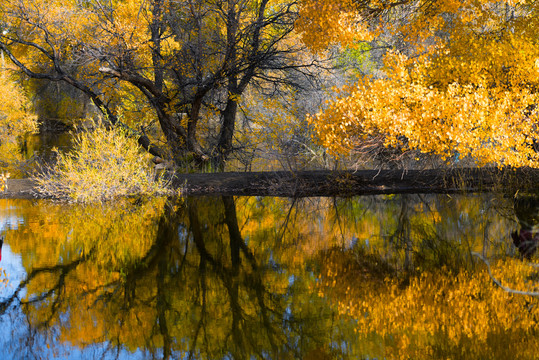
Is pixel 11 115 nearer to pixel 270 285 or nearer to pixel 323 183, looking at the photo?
pixel 323 183

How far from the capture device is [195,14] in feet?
44.9

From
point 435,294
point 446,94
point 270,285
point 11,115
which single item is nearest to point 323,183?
point 446,94

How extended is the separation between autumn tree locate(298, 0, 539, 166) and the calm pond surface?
4.23 ft

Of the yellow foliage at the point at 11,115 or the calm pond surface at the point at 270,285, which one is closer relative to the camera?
the calm pond surface at the point at 270,285

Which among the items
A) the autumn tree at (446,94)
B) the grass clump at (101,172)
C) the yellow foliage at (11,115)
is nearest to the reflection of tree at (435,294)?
the autumn tree at (446,94)

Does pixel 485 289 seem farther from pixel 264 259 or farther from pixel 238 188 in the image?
pixel 238 188

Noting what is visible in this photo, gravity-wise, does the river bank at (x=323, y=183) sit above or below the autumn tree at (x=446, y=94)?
below

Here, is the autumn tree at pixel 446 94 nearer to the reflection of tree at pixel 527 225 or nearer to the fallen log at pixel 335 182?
the reflection of tree at pixel 527 225

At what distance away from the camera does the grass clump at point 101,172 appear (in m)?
11.0

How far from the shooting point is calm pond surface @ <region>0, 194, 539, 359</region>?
422 centimetres

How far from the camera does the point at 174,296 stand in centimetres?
539

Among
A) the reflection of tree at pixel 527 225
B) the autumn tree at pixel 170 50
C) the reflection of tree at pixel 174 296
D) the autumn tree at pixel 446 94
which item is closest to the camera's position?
the reflection of tree at pixel 174 296

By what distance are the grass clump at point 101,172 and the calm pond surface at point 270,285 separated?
114 centimetres

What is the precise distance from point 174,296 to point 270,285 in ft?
3.22
